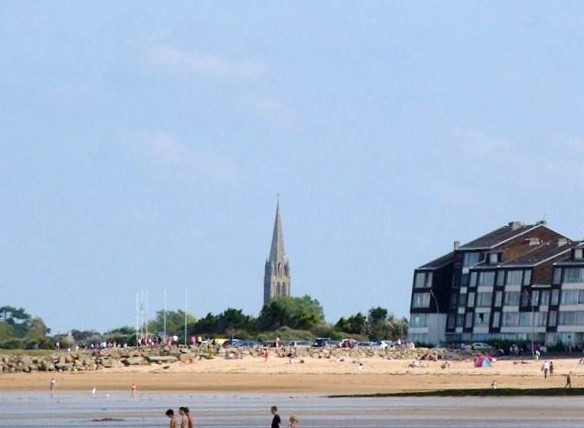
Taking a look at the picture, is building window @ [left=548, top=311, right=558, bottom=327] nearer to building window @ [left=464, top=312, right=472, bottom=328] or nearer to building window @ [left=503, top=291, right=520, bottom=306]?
building window @ [left=503, top=291, right=520, bottom=306]

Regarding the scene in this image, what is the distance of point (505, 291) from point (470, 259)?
6.77 meters

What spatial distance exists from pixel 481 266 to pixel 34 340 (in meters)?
51.5

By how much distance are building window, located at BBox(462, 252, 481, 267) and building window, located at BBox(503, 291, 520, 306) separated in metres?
5.74

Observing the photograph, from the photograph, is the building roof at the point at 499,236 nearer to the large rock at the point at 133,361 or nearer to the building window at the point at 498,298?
the building window at the point at 498,298

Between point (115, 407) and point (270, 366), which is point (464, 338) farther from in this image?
point (115, 407)

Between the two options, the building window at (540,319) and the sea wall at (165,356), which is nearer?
the sea wall at (165,356)

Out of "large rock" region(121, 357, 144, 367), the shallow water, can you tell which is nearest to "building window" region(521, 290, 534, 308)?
"large rock" region(121, 357, 144, 367)

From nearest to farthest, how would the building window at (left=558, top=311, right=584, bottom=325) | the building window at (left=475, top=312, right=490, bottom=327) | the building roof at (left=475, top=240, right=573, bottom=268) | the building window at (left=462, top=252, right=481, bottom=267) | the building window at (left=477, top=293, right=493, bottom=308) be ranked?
the building window at (left=558, top=311, right=584, bottom=325), the building roof at (left=475, top=240, right=573, bottom=268), the building window at (left=477, top=293, right=493, bottom=308), the building window at (left=475, top=312, right=490, bottom=327), the building window at (left=462, top=252, right=481, bottom=267)

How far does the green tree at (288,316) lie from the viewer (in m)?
164

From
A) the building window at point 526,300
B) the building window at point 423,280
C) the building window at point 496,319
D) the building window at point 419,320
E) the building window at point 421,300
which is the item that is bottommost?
the building window at point 419,320

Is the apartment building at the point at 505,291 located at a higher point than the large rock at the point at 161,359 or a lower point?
higher

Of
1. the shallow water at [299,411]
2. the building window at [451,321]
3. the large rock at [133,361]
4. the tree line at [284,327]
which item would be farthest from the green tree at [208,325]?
the shallow water at [299,411]

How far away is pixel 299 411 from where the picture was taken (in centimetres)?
5781

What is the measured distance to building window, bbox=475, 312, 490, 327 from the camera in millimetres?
138750
